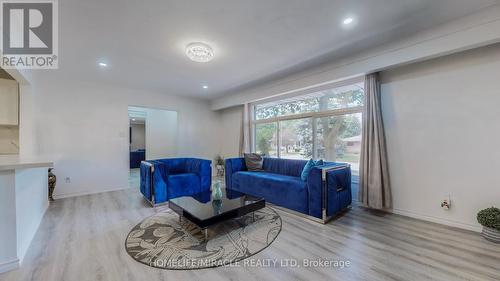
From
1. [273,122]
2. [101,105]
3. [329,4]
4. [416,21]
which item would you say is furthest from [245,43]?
[101,105]

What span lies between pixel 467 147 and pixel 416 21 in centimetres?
173

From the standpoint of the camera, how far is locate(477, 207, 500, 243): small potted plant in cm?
214

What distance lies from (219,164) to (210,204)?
13.2 ft

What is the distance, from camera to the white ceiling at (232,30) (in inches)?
79.9

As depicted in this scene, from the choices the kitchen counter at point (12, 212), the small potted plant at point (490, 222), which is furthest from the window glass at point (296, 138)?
the kitchen counter at point (12, 212)

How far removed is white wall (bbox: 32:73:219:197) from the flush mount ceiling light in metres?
3.05

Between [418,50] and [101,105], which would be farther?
[101,105]

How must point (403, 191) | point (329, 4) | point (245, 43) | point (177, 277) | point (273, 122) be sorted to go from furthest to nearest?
point (273, 122), point (403, 191), point (245, 43), point (329, 4), point (177, 277)

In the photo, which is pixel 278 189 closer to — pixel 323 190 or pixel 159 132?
pixel 323 190

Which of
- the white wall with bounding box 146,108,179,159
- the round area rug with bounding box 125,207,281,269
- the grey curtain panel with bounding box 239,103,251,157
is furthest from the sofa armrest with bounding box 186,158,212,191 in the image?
the white wall with bounding box 146,108,179,159

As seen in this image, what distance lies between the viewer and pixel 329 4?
2.00m

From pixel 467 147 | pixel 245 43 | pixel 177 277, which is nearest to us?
pixel 177 277

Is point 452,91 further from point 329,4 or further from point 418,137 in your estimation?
point 329,4

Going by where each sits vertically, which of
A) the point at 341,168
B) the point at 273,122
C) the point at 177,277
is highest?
the point at 273,122
